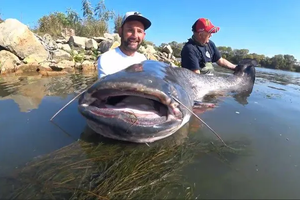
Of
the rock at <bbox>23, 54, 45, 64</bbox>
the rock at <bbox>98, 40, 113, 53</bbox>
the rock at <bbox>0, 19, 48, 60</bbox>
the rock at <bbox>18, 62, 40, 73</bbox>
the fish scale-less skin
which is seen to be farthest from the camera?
the rock at <bbox>98, 40, 113, 53</bbox>

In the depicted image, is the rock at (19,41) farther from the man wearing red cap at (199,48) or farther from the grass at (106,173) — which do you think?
the grass at (106,173)

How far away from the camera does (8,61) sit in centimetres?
763

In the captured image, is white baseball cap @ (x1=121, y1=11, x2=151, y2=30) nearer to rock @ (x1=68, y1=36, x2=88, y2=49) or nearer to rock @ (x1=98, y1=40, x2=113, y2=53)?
rock @ (x1=98, y1=40, x2=113, y2=53)

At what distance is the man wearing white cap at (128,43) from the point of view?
3368mm

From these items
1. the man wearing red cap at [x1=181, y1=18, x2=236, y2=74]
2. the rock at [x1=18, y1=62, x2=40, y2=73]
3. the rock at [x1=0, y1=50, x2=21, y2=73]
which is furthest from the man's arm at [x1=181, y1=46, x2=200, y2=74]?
the rock at [x1=0, y1=50, x2=21, y2=73]

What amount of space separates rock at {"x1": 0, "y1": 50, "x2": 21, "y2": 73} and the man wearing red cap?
5507mm

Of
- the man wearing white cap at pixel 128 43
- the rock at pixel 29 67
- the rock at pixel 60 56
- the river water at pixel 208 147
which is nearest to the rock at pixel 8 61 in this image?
the rock at pixel 29 67

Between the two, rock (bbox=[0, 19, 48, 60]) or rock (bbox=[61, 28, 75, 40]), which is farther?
rock (bbox=[61, 28, 75, 40])

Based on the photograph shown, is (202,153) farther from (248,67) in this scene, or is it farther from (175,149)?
(248,67)

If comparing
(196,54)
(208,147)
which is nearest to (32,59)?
(196,54)

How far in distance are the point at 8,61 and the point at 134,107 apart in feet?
23.8

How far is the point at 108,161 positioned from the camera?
5.78ft

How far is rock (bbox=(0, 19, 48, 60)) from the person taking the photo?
8516mm

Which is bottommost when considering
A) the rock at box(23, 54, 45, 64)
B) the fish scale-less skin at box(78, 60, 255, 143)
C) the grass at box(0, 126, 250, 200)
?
the grass at box(0, 126, 250, 200)
